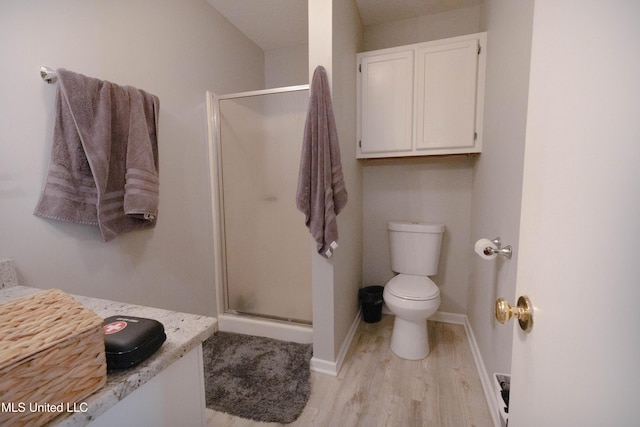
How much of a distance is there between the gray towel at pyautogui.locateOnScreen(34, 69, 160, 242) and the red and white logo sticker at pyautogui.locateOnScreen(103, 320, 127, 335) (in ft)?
2.70

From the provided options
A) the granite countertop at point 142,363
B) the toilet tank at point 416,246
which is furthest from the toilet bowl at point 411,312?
the granite countertop at point 142,363

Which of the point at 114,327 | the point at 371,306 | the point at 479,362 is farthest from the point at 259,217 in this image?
the point at 479,362

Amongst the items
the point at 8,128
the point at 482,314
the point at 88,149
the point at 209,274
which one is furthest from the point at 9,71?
the point at 482,314

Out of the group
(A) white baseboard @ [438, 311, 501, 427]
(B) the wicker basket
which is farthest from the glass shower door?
(B) the wicker basket

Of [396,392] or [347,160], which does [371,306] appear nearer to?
[396,392]

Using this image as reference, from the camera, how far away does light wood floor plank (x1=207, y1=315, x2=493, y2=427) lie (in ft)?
4.23

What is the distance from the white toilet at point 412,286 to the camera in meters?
1.67

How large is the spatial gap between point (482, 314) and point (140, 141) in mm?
2148

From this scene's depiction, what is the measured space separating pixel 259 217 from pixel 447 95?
64.0 inches

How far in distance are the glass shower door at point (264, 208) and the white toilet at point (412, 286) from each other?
0.65 m

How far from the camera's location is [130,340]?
496mm

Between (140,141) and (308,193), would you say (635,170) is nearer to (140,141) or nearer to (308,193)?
(308,193)

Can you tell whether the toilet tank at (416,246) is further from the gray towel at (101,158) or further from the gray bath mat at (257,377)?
the gray towel at (101,158)

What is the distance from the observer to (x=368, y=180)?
2.33 m
